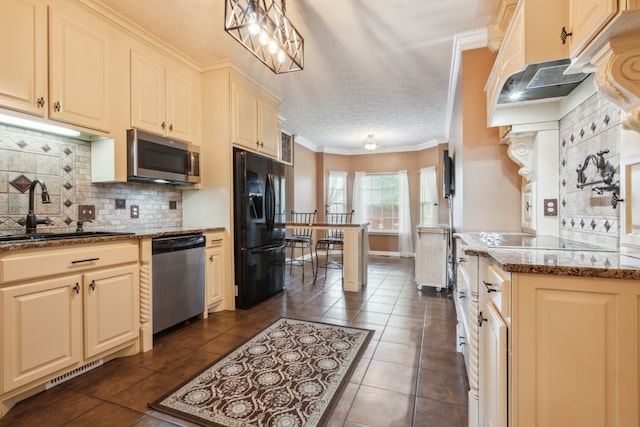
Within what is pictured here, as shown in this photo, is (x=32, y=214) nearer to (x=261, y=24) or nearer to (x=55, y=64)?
(x=55, y=64)

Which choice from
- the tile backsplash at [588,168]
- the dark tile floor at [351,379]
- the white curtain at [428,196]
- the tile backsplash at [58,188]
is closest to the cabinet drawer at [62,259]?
the tile backsplash at [58,188]

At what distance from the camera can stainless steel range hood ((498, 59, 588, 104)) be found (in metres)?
1.47

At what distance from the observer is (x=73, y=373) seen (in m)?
1.83

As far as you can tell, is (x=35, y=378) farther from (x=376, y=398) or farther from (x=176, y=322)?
(x=376, y=398)

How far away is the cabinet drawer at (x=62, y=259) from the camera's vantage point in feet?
4.85

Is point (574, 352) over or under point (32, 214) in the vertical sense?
under

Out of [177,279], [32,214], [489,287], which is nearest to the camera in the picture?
[489,287]

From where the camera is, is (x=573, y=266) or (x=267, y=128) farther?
(x=267, y=128)

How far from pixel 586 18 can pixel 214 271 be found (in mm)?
3059

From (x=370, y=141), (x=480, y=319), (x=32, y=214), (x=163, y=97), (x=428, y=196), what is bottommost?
(x=480, y=319)

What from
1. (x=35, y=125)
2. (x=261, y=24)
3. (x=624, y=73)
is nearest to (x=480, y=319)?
(x=624, y=73)

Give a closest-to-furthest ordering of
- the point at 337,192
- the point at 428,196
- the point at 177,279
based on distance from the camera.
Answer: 1. the point at 177,279
2. the point at 428,196
3. the point at 337,192

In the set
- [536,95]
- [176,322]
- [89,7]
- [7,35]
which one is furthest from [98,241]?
[536,95]

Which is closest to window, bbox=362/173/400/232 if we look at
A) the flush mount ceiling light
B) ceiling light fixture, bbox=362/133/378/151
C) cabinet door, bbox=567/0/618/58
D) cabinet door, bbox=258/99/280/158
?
ceiling light fixture, bbox=362/133/378/151
